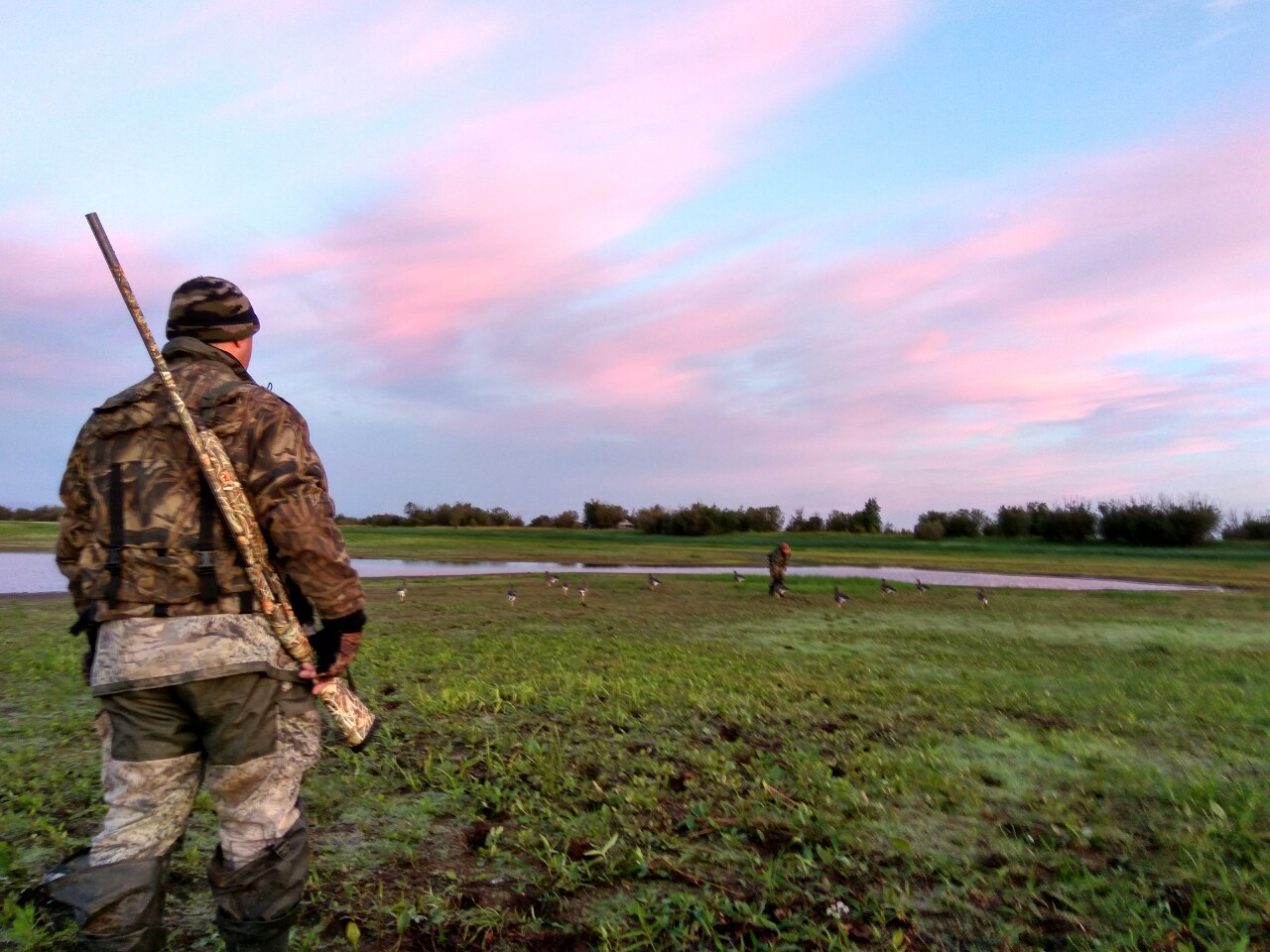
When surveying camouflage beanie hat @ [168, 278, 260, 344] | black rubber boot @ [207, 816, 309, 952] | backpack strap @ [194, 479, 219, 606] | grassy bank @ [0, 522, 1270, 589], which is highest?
camouflage beanie hat @ [168, 278, 260, 344]

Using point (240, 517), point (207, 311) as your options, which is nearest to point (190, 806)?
point (240, 517)

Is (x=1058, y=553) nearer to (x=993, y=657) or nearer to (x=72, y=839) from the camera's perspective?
(x=993, y=657)

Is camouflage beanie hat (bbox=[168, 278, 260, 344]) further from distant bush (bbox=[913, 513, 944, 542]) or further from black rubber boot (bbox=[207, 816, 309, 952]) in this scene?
distant bush (bbox=[913, 513, 944, 542])

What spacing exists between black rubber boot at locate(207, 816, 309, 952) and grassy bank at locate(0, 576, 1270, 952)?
475mm

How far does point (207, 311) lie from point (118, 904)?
8.02ft

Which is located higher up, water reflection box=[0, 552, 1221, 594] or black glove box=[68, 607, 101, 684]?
black glove box=[68, 607, 101, 684]

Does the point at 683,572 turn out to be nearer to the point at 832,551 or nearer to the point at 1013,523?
the point at 832,551

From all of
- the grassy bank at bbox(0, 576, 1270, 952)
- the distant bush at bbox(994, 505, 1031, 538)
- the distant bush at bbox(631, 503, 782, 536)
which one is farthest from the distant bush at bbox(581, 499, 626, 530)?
the grassy bank at bbox(0, 576, 1270, 952)

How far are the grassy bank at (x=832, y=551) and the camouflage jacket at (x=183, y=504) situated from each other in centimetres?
3260

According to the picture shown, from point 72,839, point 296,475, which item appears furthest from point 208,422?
point 72,839

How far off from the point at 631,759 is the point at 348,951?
2.93m

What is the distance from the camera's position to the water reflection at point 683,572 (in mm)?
26281

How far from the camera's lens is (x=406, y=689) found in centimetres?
862

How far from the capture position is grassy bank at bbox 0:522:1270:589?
3588 centimetres
